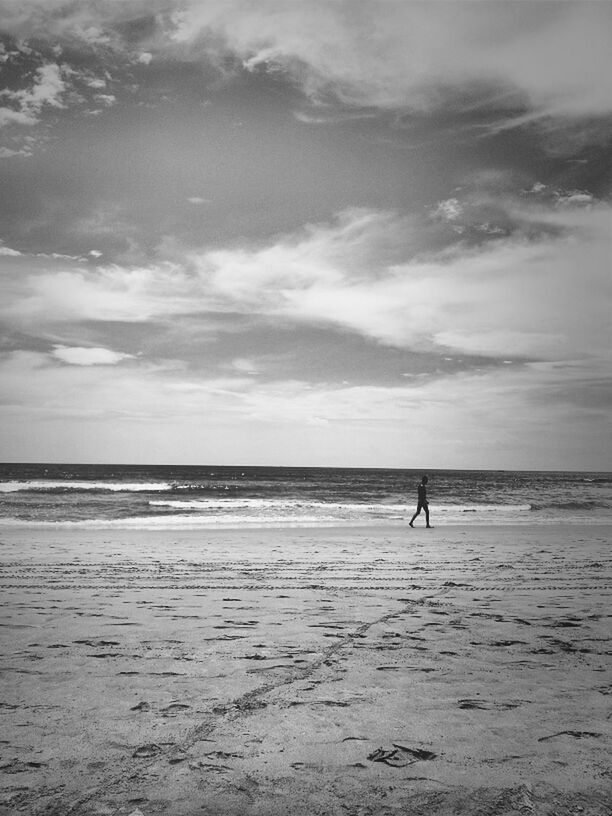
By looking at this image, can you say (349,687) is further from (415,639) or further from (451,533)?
(451,533)

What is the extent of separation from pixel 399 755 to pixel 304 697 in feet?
3.63

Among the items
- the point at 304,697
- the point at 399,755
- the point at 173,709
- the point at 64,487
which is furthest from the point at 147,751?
the point at 64,487

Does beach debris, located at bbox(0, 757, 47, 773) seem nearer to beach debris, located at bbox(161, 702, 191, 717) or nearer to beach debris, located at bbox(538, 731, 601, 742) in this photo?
beach debris, located at bbox(161, 702, 191, 717)

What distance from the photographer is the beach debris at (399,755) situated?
353 centimetres

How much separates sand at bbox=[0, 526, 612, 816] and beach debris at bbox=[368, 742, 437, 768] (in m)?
0.01

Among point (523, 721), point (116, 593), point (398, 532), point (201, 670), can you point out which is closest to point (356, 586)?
point (116, 593)

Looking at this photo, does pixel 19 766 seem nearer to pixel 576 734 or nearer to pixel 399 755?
pixel 399 755

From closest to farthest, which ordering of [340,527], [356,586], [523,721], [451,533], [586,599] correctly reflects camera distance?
[523,721] < [586,599] < [356,586] < [451,533] < [340,527]

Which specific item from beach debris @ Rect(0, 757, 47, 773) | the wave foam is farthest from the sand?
the wave foam

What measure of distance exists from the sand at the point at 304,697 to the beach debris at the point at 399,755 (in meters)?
0.01

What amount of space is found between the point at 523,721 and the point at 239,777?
224 centimetres

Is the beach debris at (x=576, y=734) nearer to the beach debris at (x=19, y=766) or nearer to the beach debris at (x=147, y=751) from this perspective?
the beach debris at (x=147, y=751)

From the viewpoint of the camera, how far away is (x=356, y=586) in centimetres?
943

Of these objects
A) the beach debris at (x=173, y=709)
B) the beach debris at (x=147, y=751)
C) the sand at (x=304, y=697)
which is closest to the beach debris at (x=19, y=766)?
the sand at (x=304, y=697)
